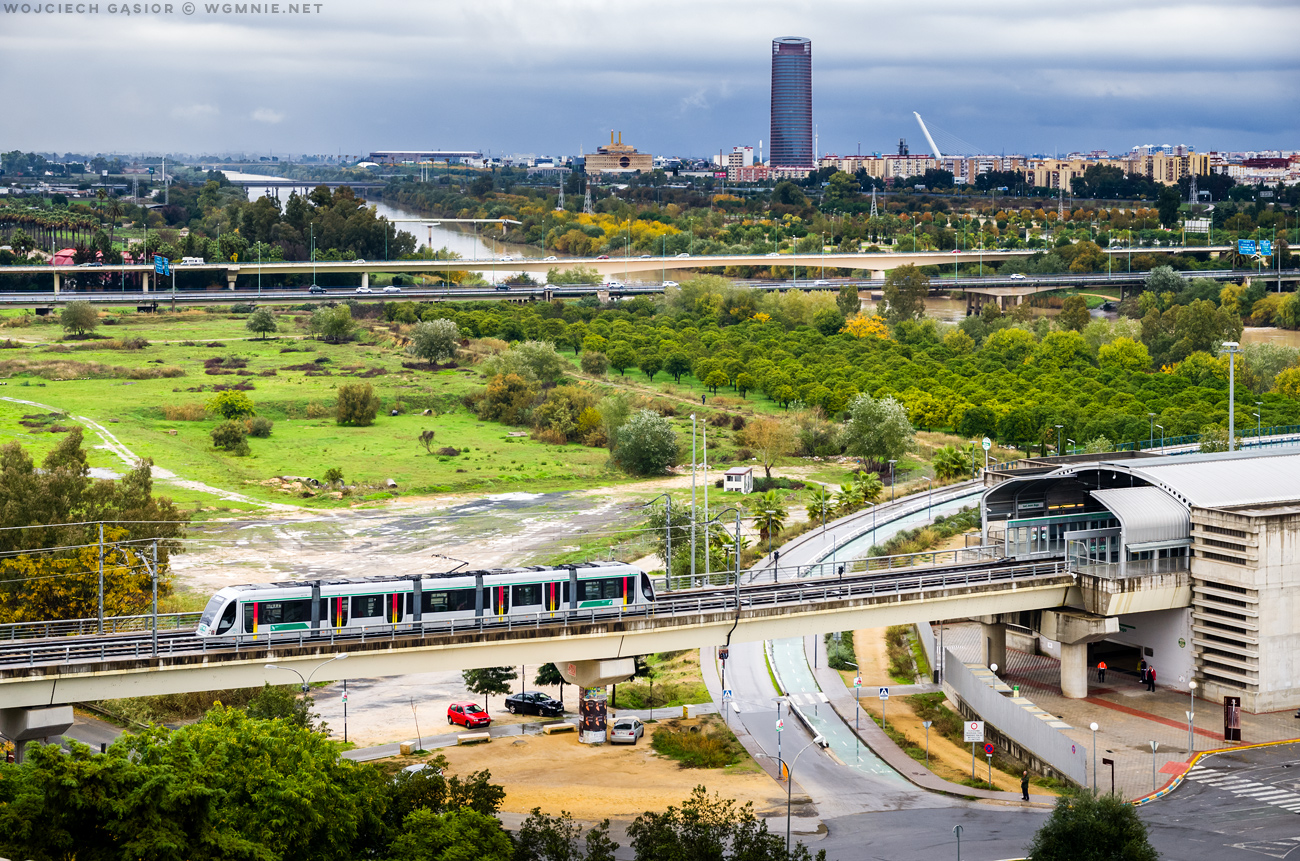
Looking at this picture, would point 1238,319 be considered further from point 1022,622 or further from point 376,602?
point 376,602

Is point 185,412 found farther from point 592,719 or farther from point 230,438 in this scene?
point 592,719

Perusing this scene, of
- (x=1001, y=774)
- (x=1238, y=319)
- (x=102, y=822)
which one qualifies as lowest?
(x=1001, y=774)

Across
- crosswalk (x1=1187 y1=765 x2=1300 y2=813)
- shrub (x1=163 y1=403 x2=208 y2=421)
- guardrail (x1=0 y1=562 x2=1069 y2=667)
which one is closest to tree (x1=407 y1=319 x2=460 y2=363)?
shrub (x1=163 y1=403 x2=208 y2=421)

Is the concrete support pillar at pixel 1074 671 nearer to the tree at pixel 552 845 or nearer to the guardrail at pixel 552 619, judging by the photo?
the guardrail at pixel 552 619

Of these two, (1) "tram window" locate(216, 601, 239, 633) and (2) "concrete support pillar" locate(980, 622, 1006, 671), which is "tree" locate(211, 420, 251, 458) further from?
(2) "concrete support pillar" locate(980, 622, 1006, 671)

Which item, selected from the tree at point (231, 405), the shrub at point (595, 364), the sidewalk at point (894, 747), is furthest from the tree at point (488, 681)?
the shrub at point (595, 364)

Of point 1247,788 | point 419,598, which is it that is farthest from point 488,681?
point 1247,788

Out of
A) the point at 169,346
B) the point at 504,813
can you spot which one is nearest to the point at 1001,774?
the point at 504,813
